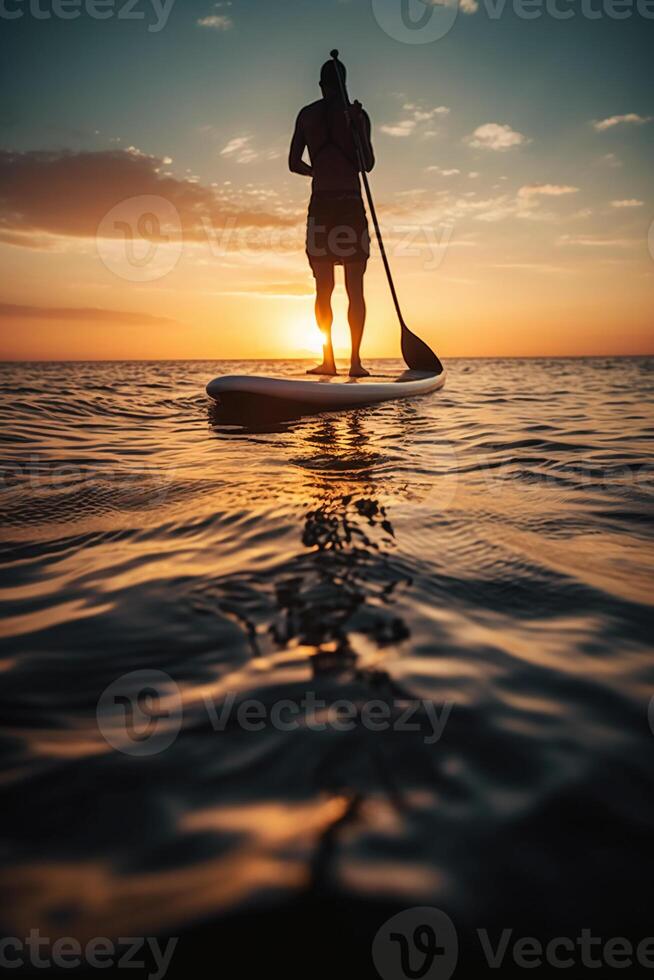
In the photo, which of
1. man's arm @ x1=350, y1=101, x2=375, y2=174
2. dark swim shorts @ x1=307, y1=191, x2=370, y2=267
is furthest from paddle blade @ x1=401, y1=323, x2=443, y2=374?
man's arm @ x1=350, y1=101, x2=375, y2=174

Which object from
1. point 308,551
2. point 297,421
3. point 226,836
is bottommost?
point 226,836

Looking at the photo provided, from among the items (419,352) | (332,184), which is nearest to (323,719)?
(332,184)

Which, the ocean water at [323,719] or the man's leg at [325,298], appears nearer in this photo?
the ocean water at [323,719]

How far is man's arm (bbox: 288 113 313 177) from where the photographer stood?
6340 millimetres

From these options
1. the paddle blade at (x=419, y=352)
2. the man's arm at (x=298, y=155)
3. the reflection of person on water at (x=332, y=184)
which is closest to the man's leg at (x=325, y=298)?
the reflection of person on water at (x=332, y=184)

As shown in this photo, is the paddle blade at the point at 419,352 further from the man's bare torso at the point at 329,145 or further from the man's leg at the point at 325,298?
the man's bare torso at the point at 329,145

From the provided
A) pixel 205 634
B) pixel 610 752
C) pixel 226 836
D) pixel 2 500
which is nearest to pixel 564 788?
pixel 610 752

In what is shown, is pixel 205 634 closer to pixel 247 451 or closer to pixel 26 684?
pixel 26 684

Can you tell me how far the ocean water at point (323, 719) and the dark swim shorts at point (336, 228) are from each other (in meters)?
4.93

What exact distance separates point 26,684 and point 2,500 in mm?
1689

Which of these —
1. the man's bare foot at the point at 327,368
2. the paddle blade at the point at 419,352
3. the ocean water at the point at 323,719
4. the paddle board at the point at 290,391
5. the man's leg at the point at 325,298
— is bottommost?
the ocean water at the point at 323,719

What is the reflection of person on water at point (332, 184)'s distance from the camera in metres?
6.21

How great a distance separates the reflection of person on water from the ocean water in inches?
194

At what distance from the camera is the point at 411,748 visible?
3.17 ft
